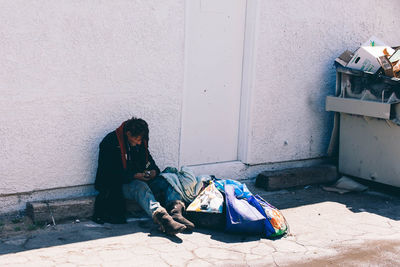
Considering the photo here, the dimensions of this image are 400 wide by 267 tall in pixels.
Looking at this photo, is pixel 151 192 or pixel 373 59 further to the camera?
pixel 373 59

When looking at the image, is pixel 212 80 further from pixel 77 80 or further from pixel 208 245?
pixel 208 245

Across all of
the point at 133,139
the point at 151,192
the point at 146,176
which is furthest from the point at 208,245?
the point at 133,139

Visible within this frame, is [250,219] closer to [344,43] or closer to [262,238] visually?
[262,238]

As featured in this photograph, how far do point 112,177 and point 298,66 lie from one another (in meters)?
3.03

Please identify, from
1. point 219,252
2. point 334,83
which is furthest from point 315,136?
point 219,252

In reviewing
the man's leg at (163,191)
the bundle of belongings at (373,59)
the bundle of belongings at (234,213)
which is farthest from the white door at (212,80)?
the bundle of belongings at (373,59)

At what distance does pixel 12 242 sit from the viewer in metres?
4.84

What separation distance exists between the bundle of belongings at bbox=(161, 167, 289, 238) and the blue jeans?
0.09 meters

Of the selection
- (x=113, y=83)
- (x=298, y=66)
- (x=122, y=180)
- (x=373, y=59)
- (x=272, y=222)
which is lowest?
(x=272, y=222)

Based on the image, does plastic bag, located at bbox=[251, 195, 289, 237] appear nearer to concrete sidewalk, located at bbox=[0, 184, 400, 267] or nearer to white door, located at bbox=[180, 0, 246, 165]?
concrete sidewalk, located at bbox=[0, 184, 400, 267]

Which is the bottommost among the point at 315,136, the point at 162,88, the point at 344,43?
the point at 315,136

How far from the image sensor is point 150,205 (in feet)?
17.7

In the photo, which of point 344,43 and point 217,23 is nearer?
point 217,23

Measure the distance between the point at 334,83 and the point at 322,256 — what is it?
10.8ft
